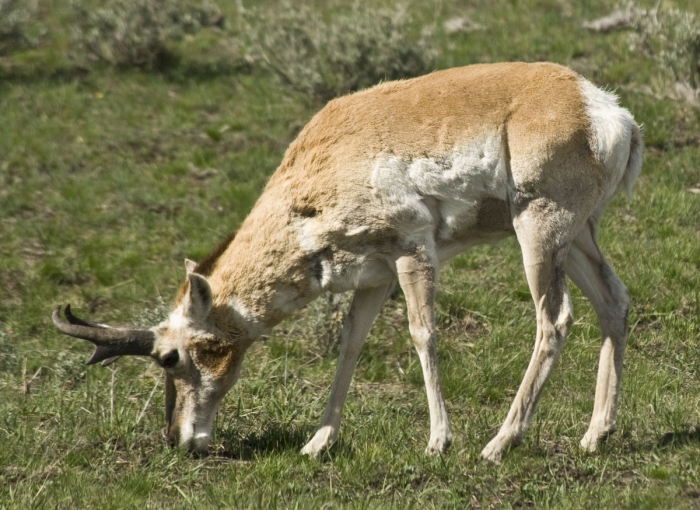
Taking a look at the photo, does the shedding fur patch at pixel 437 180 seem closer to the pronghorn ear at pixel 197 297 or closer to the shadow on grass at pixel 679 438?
the pronghorn ear at pixel 197 297

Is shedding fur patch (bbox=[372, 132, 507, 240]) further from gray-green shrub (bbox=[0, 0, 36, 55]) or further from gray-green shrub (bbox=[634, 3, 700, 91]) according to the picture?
gray-green shrub (bbox=[0, 0, 36, 55])

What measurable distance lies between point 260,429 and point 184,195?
5034 mm

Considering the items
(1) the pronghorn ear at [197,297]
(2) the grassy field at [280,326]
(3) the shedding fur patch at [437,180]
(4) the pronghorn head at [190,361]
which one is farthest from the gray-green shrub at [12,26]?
(3) the shedding fur patch at [437,180]

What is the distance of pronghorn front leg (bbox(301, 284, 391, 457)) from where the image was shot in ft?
21.2

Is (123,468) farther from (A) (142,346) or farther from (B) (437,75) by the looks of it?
(B) (437,75)

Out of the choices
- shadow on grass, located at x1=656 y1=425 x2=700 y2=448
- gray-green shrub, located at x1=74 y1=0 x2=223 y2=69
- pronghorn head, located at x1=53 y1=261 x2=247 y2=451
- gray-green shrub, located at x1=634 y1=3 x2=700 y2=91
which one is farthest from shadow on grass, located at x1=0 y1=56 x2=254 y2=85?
shadow on grass, located at x1=656 y1=425 x2=700 y2=448

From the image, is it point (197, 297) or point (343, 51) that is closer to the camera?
point (197, 297)

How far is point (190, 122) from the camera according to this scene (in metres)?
12.7

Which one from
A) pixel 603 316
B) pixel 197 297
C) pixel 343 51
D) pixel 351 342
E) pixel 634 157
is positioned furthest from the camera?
pixel 343 51

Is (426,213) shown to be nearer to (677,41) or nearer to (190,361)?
(190,361)

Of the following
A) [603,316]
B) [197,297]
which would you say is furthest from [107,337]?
[603,316]

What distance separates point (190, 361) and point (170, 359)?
0.13m

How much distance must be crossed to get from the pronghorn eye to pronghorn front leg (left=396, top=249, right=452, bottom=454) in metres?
1.47

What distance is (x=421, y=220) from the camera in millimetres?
6078
